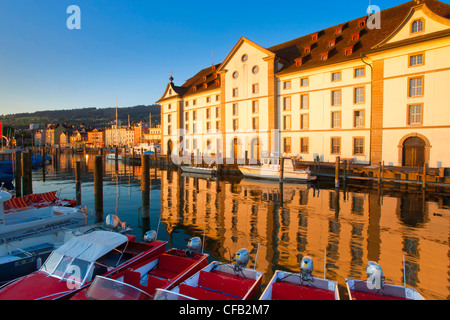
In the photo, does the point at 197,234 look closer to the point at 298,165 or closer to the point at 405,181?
the point at 405,181

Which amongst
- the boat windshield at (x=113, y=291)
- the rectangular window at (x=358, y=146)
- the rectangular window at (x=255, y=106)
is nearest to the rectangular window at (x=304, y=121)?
the rectangular window at (x=358, y=146)

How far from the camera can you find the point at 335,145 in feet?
125

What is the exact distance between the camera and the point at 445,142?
28.8 m

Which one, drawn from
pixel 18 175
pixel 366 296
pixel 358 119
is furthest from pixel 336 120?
pixel 18 175

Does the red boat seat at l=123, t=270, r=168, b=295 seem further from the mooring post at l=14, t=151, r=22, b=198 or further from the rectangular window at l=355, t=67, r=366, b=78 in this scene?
the rectangular window at l=355, t=67, r=366, b=78

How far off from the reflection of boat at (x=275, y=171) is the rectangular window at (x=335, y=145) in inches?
308

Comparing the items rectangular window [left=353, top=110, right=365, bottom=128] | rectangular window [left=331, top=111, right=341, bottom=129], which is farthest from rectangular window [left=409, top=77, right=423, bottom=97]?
rectangular window [left=331, top=111, right=341, bottom=129]

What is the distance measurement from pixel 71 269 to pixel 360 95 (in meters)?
37.8

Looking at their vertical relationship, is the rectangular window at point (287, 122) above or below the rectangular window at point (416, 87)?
below

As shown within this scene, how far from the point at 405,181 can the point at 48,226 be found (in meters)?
28.9

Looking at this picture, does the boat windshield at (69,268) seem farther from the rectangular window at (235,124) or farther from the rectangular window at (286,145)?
the rectangular window at (235,124)

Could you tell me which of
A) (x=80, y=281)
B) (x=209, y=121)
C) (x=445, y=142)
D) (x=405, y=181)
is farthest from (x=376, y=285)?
(x=209, y=121)

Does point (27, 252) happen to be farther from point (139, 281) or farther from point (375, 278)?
point (375, 278)

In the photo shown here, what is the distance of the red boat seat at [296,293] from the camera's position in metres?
7.05
